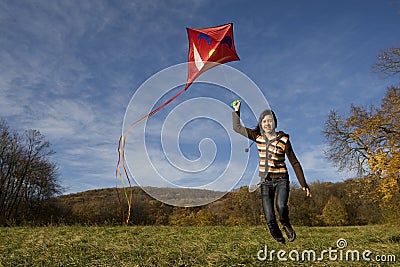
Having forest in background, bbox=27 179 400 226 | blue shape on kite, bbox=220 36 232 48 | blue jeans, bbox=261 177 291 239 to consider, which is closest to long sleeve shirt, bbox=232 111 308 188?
blue jeans, bbox=261 177 291 239

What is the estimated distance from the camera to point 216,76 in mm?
5301

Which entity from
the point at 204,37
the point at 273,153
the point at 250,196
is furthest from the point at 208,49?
the point at 250,196

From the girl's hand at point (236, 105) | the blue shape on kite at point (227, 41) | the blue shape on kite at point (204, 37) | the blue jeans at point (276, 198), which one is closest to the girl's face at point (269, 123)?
the girl's hand at point (236, 105)

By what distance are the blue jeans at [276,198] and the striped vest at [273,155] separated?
13 centimetres

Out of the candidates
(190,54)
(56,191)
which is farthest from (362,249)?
(56,191)

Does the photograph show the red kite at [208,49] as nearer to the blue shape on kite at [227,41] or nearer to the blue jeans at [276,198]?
the blue shape on kite at [227,41]

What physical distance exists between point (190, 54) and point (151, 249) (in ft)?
12.5

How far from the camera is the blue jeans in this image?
14.5 feet

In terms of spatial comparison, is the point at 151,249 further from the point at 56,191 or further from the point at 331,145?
the point at 56,191

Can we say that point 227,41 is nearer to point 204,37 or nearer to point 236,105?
point 204,37

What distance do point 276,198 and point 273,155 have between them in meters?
0.56

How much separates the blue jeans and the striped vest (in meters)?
0.13

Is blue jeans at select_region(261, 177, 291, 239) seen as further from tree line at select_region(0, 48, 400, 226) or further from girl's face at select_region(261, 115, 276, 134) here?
tree line at select_region(0, 48, 400, 226)

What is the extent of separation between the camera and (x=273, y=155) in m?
4.59
